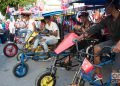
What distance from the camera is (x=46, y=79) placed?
7.00 m

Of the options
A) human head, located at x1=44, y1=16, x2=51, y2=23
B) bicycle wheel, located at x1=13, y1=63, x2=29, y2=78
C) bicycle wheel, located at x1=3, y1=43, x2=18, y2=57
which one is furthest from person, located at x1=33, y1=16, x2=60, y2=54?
bicycle wheel, located at x1=3, y1=43, x2=18, y2=57

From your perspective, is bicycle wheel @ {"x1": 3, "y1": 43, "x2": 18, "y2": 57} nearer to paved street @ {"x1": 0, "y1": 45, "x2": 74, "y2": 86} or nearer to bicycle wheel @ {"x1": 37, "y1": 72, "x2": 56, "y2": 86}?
paved street @ {"x1": 0, "y1": 45, "x2": 74, "y2": 86}

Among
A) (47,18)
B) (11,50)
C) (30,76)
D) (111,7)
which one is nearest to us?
(111,7)

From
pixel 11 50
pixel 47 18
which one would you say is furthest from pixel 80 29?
pixel 11 50

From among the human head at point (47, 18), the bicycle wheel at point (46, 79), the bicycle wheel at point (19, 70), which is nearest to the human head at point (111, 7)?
the bicycle wheel at point (46, 79)

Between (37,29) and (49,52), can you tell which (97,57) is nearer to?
(49,52)

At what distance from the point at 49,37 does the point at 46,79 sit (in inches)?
116

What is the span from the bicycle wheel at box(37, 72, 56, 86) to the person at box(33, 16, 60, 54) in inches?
89.2

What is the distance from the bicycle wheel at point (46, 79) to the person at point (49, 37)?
2.26 metres

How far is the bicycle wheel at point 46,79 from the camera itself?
6.98 m

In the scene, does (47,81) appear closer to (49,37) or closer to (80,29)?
(49,37)

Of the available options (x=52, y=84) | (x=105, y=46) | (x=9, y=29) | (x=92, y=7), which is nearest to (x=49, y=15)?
(x=92, y=7)

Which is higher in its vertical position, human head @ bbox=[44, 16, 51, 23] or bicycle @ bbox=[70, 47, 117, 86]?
human head @ bbox=[44, 16, 51, 23]

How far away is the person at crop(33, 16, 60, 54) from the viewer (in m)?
9.63
